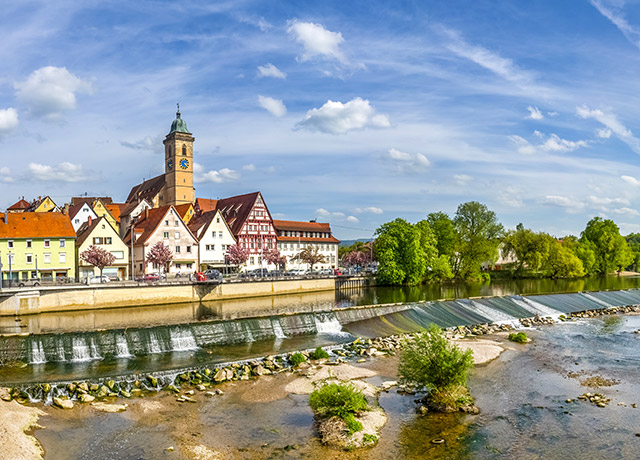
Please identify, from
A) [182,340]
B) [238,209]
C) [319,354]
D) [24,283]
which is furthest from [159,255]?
[319,354]

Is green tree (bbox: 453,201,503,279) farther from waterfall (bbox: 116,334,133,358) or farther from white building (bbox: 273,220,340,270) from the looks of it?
waterfall (bbox: 116,334,133,358)

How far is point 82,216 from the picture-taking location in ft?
253

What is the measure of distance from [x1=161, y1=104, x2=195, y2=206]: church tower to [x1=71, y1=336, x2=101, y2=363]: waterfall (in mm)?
75344

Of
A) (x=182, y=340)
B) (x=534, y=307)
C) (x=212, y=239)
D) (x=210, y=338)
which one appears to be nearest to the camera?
(x=182, y=340)

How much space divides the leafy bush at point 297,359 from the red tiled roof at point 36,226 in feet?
143

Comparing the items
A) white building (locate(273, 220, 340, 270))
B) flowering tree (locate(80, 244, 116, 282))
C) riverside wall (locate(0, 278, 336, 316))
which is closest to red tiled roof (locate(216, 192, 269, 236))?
white building (locate(273, 220, 340, 270))

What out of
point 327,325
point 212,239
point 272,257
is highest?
point 212,239

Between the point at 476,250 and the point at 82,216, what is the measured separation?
64245 millimetres

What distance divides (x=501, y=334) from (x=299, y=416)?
934 inches

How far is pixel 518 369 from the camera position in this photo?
2942 centimetres

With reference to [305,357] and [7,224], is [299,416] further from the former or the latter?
[7,224]

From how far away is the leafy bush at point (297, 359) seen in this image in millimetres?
29853

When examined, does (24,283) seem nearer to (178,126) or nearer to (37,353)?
(37,353)

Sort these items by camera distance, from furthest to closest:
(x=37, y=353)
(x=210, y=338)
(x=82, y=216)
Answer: (x=82, y=216) < (x=210, y=338) < (x=37, y=353)
